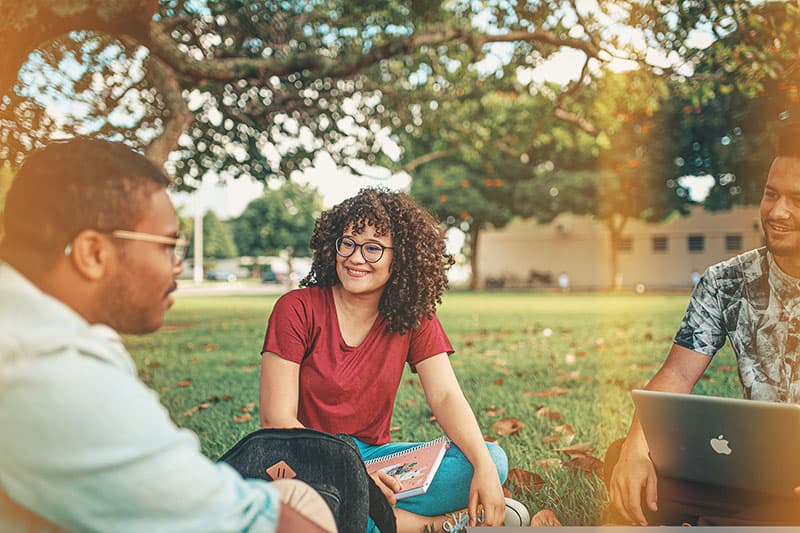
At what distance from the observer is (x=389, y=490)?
2629mm

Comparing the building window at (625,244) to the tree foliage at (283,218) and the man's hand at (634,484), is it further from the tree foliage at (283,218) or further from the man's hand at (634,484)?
the tree foliage at (283,218)

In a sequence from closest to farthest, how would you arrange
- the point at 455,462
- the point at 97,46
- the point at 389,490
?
the point at 389,490 < the point at 455,462 < the point at 97,46

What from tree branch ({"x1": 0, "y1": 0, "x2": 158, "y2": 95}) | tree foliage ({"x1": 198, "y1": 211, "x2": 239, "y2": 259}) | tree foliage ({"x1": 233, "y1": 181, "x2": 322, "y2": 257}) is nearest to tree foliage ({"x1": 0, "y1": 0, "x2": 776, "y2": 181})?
tree branch ({"x1": 0, "y1": 0, "x2": 158, "y2": 95})

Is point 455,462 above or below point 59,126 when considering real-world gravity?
below

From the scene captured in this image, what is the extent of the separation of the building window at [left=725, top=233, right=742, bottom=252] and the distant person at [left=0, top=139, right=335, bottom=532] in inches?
1632

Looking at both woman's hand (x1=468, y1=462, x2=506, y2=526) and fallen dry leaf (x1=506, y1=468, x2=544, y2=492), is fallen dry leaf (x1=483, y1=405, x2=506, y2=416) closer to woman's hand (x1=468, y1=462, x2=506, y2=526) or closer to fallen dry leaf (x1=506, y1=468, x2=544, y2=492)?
fallen dry leaf (x1=506, y1=468, x2=544, y2=492)

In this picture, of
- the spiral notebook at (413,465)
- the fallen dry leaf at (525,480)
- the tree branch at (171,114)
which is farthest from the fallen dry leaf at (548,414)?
the tree branch at (171,114)

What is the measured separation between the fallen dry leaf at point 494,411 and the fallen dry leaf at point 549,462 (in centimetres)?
124

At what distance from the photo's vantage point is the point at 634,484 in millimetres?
→ 2682

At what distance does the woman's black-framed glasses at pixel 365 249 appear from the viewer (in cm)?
298

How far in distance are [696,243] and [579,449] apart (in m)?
38.2

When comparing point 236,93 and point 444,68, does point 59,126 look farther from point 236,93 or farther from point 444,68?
point 444,68

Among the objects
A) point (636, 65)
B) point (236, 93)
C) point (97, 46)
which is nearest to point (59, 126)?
point (97, 46)

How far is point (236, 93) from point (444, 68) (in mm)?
3060
